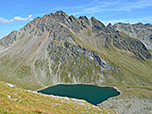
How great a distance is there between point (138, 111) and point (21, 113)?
115138 millimetres

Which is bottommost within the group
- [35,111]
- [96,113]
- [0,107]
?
[96,113]

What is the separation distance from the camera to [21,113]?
70.3 feet

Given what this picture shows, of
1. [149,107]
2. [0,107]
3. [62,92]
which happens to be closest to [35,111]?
[0,107]

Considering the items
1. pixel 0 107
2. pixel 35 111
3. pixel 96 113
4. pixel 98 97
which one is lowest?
pixel 98 97

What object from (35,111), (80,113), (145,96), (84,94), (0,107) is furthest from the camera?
(84,94)

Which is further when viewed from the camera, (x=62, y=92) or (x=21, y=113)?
(x=62, y=92)

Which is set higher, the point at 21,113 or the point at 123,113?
the point at 21,113

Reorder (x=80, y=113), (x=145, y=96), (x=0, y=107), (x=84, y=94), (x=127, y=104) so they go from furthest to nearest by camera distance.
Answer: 1. (x=84, y=94)
2. (x=145, y=96)
3. (x=127, y=104)
4. (x=80, y=113)
5. (x=0, y=107)

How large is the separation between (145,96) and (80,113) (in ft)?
482

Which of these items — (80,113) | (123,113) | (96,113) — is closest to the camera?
(80,113)

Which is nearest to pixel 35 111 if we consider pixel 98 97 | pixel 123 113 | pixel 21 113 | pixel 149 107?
pixel 21 113

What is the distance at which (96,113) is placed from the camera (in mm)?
41031

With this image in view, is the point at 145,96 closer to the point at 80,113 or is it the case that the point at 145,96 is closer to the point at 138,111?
the point at 138,111

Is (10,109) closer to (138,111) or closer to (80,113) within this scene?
(80,113)
